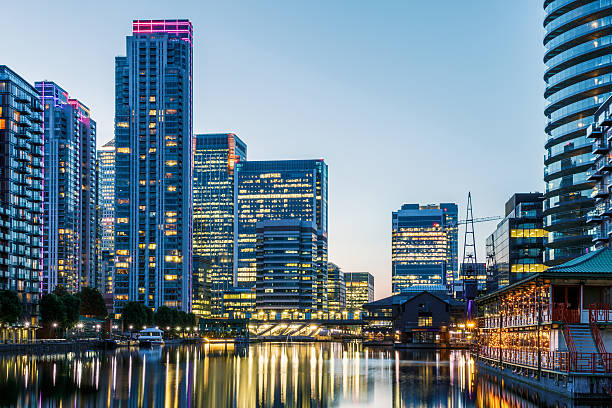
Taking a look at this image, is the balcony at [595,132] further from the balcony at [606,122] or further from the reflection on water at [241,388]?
the reflection on water at [241,388]

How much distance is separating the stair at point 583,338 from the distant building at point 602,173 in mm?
63651

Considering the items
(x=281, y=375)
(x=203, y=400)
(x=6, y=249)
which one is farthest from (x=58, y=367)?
(x=6, y=249)

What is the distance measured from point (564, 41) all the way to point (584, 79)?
29.4ft

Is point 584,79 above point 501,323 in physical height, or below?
above

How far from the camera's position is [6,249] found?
181625 mm

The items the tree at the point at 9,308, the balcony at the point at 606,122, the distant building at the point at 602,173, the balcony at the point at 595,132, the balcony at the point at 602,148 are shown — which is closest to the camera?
the balcony at the point at 606,122

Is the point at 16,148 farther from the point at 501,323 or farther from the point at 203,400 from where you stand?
the point at 203,400

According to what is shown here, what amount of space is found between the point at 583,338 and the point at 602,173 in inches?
2785

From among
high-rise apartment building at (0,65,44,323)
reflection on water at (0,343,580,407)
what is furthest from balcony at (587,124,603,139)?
high-rise apartment building at (0,65,44,323)

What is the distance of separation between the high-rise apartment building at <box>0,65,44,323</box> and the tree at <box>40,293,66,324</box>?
1014cm

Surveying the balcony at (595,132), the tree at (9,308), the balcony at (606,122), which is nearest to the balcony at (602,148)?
the balcony at (595,132)

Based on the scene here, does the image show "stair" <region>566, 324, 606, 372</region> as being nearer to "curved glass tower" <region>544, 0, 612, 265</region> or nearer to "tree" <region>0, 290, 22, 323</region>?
"curved glass tower" <region>544, 0, 612, 265</region>

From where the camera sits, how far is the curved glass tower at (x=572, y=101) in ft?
468

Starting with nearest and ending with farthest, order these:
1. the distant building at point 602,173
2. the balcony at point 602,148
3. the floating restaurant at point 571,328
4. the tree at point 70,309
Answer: the floating restaurant at point 571,328 → the distant building at point 602,173 → the balcony at point 602,148 → the tree at point 70,309
